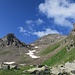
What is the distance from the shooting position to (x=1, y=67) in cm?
7056

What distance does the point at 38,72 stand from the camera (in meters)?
58.6

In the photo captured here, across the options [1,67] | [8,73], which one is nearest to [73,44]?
[1,67]

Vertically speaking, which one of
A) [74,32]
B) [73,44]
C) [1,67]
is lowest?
[1,67]

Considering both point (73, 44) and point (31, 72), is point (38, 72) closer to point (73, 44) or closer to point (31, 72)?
point (31, 72)

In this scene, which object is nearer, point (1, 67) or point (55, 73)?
point (55, 73)

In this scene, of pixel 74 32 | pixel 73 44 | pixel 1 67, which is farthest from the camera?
pixel 74 32

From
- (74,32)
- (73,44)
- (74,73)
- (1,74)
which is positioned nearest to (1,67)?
(1,74)

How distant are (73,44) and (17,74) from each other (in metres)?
85.3

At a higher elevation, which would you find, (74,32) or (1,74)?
(74,32)

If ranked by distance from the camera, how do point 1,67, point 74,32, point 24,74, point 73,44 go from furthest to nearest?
1. point 74,32
2. point 73,44
3. point 1,67
4. point 24,74

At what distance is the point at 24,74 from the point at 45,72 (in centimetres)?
503

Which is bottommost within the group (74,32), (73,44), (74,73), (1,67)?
(74,73)

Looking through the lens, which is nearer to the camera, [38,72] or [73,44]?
[38,72]

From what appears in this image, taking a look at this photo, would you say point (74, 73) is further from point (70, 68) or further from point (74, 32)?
point (74, 32)
